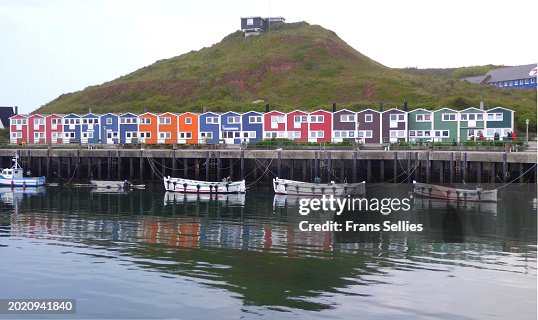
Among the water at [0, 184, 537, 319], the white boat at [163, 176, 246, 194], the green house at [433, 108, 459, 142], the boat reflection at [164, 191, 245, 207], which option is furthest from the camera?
the green house at [433, 108, 459, 142]

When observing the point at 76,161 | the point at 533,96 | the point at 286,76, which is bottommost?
the point at 76,161

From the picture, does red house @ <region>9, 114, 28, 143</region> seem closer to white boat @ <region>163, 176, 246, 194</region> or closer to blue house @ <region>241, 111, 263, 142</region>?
blue house @ <region>241, 111, 263, 142</region>

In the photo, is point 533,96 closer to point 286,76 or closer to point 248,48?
A: point 286,76

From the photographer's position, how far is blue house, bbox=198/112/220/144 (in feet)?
279

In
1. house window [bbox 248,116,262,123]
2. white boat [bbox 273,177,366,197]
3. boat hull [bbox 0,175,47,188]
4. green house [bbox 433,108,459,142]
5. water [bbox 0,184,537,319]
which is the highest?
house window [bbox 248,116,262,123]

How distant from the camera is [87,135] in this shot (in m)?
91.9

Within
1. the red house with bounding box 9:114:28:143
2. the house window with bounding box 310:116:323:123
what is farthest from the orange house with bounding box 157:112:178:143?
the red house with bounding box 9:114:28:143

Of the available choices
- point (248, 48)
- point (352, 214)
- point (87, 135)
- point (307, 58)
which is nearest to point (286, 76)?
point (307, 58)

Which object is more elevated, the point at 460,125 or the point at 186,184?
the point at 460,125

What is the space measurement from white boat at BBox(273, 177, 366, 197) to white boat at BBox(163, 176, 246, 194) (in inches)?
160

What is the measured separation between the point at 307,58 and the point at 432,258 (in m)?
130

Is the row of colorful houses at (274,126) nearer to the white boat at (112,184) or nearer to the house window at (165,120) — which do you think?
the house window at (165,120)

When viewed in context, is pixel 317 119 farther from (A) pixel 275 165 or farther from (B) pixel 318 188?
(B) pixel 318 188

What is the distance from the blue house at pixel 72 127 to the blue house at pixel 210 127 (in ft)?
69.4
